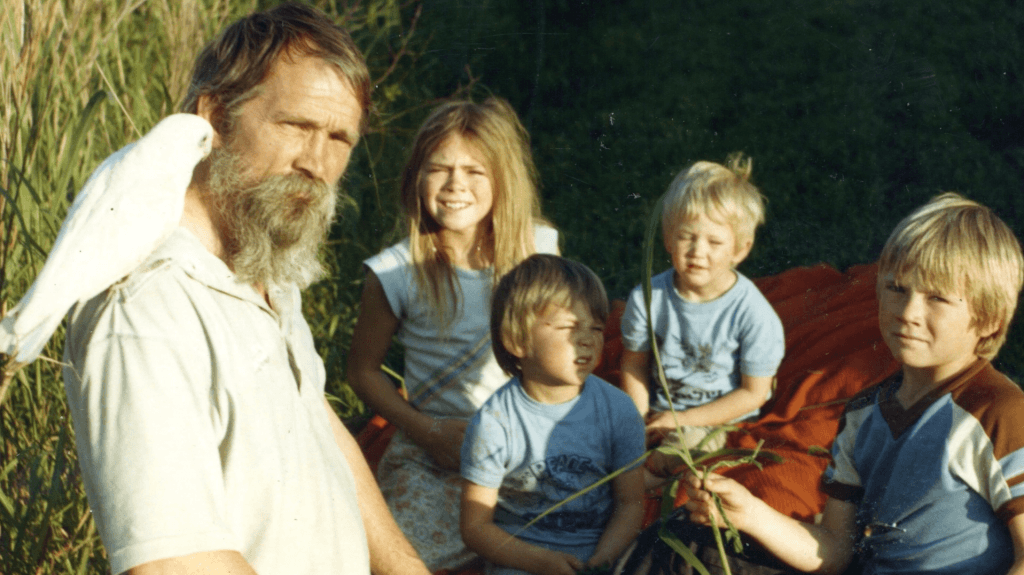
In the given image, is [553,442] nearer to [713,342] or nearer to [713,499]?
[713,499]

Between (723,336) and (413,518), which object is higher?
(723,336)

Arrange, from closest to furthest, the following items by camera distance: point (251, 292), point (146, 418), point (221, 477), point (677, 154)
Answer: point (146, 418)
point (221, 477)
point (251, 292)
point (677, 154)

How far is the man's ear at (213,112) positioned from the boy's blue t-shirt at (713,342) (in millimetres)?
1700

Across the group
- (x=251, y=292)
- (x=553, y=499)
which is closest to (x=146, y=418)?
(x=251, y=292)

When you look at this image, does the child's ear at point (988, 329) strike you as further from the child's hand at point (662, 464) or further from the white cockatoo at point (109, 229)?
the white cockatoo at point (109, 229)

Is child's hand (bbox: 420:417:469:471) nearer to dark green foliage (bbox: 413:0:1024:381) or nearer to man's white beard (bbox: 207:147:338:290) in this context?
man's white beard (bbox: 207:147:338:290)

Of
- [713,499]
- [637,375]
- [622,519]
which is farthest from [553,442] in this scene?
[637,375]

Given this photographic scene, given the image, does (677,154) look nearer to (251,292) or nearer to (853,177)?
(853,177)

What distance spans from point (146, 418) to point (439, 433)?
1622 millimetres

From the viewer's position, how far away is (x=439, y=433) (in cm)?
301

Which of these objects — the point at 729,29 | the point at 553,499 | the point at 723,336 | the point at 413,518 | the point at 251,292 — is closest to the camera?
the point at 251,292

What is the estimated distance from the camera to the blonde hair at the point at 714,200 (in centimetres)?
317

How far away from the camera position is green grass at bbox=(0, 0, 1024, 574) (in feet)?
14.1

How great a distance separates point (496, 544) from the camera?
2371 mm
